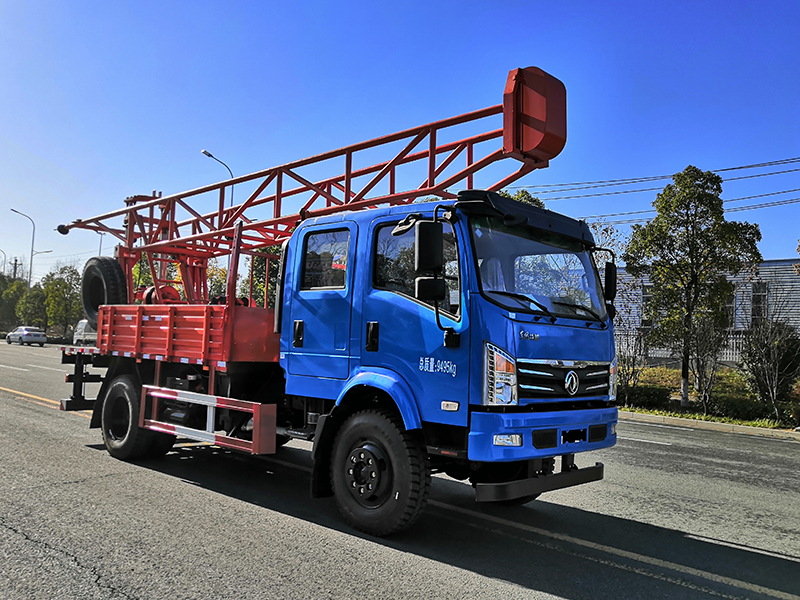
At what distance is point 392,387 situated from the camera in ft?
16.3

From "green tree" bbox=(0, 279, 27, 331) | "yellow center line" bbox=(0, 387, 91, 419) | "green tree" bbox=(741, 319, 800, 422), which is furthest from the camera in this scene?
"green tree" bbox=(0, 279, 27, 331)

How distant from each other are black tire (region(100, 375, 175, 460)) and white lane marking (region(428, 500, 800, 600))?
12.7ft

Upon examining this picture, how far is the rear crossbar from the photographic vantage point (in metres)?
6.00

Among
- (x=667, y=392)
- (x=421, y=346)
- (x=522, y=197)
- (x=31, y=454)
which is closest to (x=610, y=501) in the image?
(x=421, y=346)

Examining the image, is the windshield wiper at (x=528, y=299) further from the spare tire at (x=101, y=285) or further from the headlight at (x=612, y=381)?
the spare tire at (x=101, y=285)

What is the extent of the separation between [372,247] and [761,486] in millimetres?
5818

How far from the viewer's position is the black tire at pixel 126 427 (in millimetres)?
7500

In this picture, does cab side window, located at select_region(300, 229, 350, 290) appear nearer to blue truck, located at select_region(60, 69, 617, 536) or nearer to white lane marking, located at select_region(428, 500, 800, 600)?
blue truck, located at select_region(60, 69, 617, 536)

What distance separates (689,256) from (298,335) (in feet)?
47.6

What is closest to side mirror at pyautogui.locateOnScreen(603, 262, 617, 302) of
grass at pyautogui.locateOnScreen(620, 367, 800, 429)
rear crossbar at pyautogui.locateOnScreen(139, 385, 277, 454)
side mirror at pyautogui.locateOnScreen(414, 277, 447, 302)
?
side mirror at pyautogui.locateOnScreen(414, 277, 447, 302)

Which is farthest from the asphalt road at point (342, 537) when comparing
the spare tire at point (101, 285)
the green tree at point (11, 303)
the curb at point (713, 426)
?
the green tree at point (11, 303)

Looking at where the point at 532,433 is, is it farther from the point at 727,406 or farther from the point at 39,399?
the point at 727,406

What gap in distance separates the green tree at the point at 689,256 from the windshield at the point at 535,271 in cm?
1247

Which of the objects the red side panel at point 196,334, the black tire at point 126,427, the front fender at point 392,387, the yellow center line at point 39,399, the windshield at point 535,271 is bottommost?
the yellow center line at point 39,399
